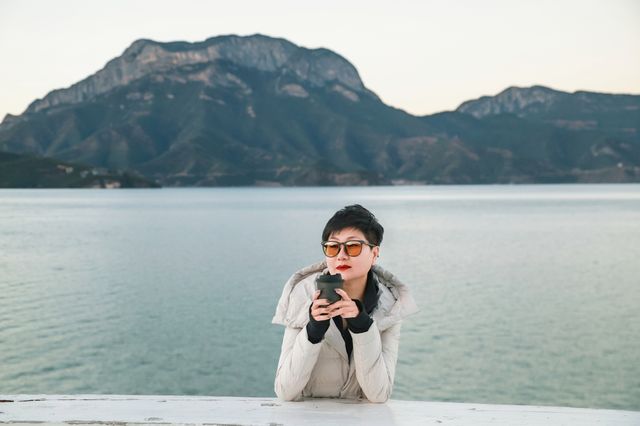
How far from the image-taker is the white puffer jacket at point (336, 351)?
3.23 meters

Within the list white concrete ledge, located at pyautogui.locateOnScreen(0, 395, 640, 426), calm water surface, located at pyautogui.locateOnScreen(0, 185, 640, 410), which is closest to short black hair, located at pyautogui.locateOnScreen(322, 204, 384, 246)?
white concrete ledge, located at pyautogui.locateOnScreen(0, 395, 640, 426)

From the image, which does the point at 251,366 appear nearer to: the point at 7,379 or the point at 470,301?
the point at 7,379

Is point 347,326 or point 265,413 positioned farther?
point 347,326

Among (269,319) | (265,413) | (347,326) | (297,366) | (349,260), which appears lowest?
(269,319)

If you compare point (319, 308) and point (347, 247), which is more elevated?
point (347, 247)

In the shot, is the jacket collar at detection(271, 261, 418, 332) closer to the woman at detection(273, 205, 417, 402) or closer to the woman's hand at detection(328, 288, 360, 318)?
the woman at detection(273, 205, 417, 402)

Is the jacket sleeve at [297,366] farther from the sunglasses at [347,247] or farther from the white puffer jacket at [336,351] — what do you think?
the sunglasses at [347,247]

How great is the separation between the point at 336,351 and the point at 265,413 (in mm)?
600

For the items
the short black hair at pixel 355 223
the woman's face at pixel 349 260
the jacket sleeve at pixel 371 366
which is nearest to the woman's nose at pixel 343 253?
the woman's face at pixel 349 260

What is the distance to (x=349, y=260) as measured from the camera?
3.38m

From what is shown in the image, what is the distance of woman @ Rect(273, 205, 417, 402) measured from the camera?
321 centimetres

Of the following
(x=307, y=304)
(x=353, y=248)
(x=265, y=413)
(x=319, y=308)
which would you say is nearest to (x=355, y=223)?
(x=353, y=248)

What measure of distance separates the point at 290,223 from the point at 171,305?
191 feet

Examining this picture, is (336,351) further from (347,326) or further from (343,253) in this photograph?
(343,253)
